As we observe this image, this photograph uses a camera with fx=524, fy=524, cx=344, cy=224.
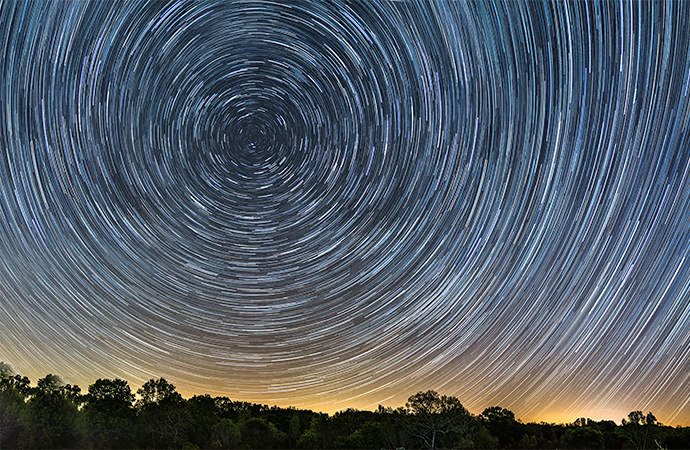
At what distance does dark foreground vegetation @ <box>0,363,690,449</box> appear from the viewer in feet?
147

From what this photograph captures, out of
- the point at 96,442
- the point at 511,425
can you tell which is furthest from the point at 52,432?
the point at 511,425

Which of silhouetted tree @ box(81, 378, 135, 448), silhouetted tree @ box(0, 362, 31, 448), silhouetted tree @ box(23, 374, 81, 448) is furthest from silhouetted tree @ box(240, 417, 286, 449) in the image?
silhouetted tree @ box(0, 362, 31, 448)

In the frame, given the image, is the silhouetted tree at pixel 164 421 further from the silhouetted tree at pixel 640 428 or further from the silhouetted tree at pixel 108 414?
the silhouetted tree at pixel 640 428

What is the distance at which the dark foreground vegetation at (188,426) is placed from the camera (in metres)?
44.7

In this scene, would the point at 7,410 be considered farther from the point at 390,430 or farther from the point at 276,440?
the point at 390,430

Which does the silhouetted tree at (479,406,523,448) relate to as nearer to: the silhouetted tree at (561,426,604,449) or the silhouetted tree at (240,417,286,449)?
the silhouetted tree at (561,426,604,449)

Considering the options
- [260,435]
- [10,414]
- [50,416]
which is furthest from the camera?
[260,435]

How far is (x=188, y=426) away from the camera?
49656 millimetres

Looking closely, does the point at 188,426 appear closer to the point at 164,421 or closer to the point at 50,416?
the point at 164,421

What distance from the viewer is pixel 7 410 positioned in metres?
41.9

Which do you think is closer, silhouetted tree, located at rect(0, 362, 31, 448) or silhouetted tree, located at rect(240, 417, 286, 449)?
silhouetted tree, located at rect(0, 362, 31, 448)

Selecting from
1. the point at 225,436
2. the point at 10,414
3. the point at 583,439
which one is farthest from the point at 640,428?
the point at 10,414

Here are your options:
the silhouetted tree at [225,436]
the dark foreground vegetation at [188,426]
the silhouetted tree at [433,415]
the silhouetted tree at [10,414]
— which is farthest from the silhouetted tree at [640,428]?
the silhouetted tree at [10,414]

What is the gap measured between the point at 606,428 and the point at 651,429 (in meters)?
7.18
